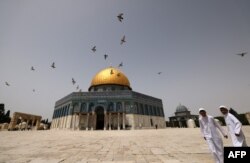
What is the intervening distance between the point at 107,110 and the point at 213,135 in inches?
1118

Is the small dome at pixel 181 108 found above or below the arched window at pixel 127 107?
above

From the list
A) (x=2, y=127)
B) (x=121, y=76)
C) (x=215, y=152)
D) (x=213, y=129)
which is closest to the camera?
(x=215, y=152)

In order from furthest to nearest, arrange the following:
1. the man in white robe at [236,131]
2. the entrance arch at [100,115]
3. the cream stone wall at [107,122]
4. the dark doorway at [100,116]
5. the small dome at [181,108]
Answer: the small dome at [181,108]
the entrance arch at [100,115]
the dark doorway at [100,116]
the cream stone wall at [107,122]
the man in white robe at [236,131]

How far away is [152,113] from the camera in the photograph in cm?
3669

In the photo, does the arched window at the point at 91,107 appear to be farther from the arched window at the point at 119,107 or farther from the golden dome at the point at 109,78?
the golden dome at the point at 109,78

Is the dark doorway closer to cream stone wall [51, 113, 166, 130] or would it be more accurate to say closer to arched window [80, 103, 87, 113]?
cream stone wall [51, 113, 166, 130]

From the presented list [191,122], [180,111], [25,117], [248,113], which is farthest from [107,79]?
[180,111]

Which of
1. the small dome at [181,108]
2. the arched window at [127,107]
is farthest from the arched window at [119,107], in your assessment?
the small dome at [181,108]

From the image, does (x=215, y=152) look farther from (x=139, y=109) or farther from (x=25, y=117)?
(x=25, y=117)

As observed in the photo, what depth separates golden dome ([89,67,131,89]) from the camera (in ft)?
→ 120

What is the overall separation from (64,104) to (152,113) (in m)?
21.1

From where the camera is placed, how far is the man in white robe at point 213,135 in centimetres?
394

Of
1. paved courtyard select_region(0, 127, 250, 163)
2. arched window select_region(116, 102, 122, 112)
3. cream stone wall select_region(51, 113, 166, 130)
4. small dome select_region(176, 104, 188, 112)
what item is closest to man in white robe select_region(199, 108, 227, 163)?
paved courtyard select_region(0, 127, 250, 163)

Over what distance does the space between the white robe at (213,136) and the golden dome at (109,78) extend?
31943mm
